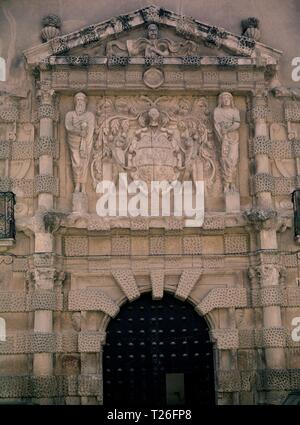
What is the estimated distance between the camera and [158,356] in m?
12.3

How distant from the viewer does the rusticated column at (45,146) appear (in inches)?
490

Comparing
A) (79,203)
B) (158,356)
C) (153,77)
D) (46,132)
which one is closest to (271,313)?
(158,356)

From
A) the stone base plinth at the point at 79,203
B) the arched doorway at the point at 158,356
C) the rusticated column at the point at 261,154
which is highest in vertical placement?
the rusticated column at the point at 261,154

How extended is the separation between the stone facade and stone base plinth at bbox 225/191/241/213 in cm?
3

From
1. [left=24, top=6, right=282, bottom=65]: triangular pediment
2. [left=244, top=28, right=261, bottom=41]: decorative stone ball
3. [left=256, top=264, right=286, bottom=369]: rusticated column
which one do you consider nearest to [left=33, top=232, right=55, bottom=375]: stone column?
[left=24, top=6, right=282, bottom=65]: triangular pediment

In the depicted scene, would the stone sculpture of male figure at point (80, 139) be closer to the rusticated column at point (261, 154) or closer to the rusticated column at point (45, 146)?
the rusticated column at point (45, 146)

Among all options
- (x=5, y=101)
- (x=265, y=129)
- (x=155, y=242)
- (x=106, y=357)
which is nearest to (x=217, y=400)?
(x=106, y=357)

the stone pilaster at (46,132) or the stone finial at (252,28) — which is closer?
the stone pilaster at (46,132)

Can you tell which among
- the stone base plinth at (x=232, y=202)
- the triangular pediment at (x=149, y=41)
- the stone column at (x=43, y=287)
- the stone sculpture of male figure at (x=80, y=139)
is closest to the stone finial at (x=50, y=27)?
the triangular pediment at (x=149, y=41)

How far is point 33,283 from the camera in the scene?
12141 mm

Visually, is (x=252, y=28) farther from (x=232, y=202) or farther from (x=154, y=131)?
(x=232, y=202)

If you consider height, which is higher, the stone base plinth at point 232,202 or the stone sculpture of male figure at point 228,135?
the stone sculpture of male figure at point 228,135

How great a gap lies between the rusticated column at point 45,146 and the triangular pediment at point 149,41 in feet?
1.82

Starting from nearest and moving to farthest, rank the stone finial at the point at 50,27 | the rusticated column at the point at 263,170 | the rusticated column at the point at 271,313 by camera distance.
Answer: the rusticated column at the point at 271,313, the rusticated column at the point at 263,170, the stone finial at the point at 50,27
